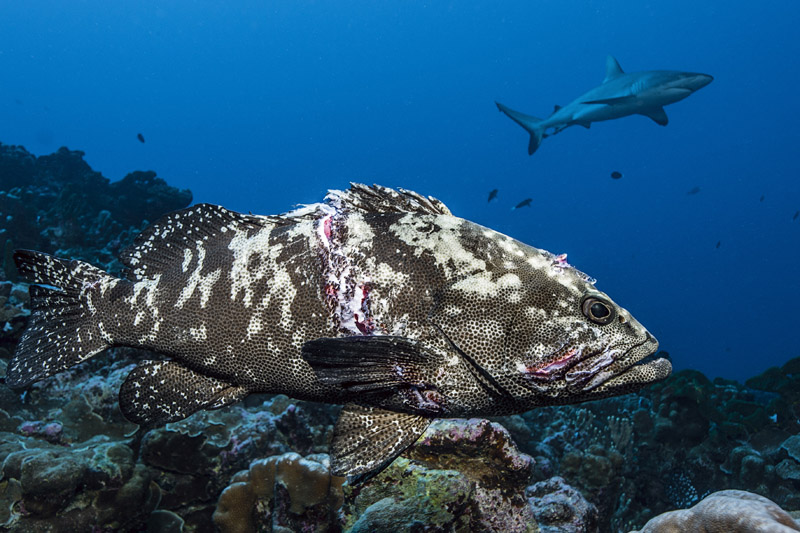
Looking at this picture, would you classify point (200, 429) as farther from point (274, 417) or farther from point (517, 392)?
point (517, 392)

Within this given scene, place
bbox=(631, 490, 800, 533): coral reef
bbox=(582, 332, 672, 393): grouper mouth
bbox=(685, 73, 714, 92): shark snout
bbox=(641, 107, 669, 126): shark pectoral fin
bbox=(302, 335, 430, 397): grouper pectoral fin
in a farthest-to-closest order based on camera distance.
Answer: bbox=(641, 107, 669, 126): shark pectoral fin → bbox=(685, 73, 714, 92): shark snout → bbox=(631, 490, 800, 533): coral reef → bbox=(582, 332, 672, 393): grouper mouth → bbox=(302, 335, 430, 397): grouper pectoral fin

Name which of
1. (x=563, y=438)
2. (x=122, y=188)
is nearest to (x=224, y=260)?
(x=563, y=438)

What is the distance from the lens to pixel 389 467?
3.74m

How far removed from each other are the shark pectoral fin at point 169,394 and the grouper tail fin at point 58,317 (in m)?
0.30

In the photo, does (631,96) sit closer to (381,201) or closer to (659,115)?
(659,115)

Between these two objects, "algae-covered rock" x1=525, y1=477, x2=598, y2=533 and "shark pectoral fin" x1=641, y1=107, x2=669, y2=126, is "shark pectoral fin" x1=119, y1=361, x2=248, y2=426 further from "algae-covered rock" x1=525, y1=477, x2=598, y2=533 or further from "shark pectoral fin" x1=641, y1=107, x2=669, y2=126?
"shark pectoral fin" x1=641, y1=107, x2=669, y2=126

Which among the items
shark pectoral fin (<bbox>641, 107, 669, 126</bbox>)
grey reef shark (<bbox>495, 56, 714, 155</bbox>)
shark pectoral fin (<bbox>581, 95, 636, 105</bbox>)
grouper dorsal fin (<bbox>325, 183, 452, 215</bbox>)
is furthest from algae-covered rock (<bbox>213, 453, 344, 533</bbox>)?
shark pectoral fin (<bbox>641, 107, 669, 126</bbox>)

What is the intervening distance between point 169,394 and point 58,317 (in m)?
0.83

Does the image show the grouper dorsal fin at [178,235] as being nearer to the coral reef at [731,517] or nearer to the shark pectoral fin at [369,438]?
the shark pectoral fin at [369,438]

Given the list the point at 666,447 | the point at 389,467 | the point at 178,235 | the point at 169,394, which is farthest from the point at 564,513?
the point at 666,447

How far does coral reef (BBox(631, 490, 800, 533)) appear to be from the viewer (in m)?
2.86

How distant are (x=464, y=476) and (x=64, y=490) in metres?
3.82

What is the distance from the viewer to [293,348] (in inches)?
93.0

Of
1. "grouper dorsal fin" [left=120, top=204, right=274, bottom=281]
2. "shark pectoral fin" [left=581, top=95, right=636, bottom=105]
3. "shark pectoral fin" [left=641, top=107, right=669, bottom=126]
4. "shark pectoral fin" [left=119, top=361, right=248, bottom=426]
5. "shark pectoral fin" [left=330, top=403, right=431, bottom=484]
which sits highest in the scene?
"shark pectoral fin" [left=641, top=107, right=669, bottom=126]
